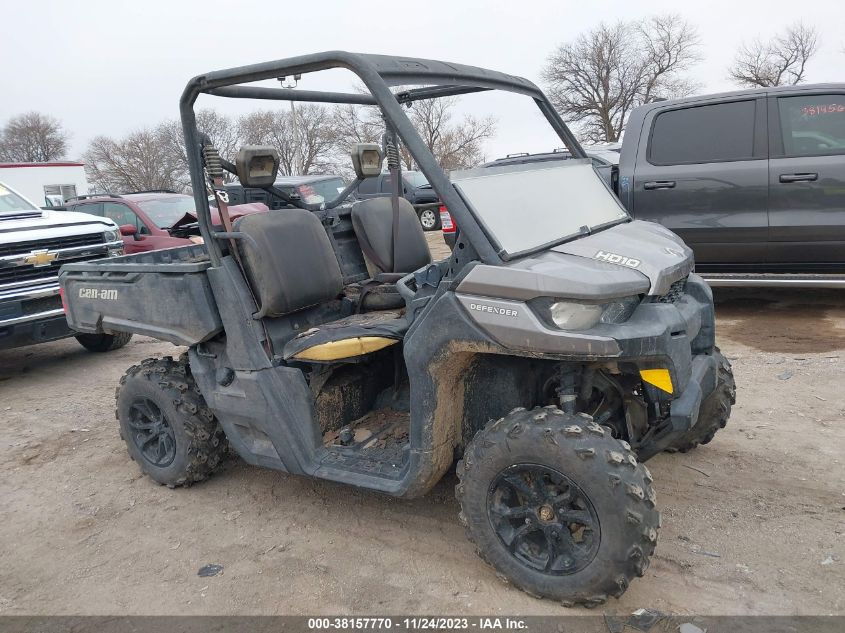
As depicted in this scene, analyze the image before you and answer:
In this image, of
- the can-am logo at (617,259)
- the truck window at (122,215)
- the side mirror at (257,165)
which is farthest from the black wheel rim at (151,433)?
the truck window at (122,215)

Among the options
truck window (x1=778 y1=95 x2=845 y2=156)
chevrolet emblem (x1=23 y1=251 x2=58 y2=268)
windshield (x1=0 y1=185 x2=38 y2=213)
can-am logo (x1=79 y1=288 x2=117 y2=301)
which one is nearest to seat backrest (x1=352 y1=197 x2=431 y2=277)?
can-am logo (x1=79 y1=288 x2=117 y2=301)

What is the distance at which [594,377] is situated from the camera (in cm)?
308

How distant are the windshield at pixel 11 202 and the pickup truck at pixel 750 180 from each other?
5501 mm

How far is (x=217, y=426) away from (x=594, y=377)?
223cm

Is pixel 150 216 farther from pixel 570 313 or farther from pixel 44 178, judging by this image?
pixel 44 178

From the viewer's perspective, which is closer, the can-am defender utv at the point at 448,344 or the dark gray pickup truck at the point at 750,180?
the can-am defender utv at the point at 448,344

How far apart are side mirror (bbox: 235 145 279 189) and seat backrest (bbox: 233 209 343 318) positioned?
210 mm

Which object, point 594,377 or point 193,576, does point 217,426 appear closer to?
point 193,576

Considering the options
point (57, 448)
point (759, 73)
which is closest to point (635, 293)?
point (57, 448)

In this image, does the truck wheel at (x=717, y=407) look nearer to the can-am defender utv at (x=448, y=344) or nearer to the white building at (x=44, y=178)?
the can-am defender utv at (x=448, y=344)

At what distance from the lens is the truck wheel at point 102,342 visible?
7.45m

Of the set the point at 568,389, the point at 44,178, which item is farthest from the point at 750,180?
the point at 44,178

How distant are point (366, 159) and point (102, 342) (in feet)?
14.9

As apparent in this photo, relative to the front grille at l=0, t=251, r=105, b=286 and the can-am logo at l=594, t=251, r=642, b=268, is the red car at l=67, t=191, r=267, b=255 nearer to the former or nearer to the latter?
the front grille at l=0, t=251, r=105, b=286
